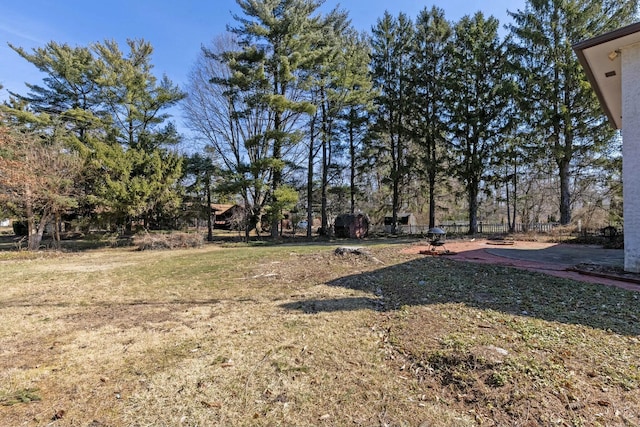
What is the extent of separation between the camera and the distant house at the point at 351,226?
66.4ft

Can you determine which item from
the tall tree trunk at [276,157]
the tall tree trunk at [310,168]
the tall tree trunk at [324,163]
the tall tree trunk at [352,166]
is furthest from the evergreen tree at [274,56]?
the tall tree trunk at [352,166]

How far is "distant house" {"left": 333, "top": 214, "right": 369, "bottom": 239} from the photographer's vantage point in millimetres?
20234

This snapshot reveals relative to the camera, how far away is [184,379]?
269 cm

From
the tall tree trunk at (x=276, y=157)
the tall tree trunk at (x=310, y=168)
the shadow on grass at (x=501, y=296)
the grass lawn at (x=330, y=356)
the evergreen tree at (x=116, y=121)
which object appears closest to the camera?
the grass lawn at (x=330, y=356)

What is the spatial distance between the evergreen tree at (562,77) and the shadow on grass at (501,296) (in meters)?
14.8

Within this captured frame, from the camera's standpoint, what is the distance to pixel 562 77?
17.6 metres

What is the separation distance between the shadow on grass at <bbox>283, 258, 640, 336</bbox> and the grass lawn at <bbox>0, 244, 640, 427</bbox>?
0.04 m

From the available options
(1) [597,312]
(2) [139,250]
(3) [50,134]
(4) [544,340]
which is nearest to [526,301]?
(1) [597,312]

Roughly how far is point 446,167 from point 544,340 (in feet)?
64.1

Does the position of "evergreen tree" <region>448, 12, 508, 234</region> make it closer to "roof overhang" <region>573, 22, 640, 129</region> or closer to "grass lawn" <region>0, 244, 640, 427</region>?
A: "roof overhang" <region>573, 22, 640, 129</region>

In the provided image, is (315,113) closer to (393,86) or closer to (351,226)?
(393,86)

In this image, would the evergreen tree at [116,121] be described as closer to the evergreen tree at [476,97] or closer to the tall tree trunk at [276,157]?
the tall tree trunk at [276,157]

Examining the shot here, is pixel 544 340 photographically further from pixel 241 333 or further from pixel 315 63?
pixel 315 63

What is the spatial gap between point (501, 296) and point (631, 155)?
416 centimetres
